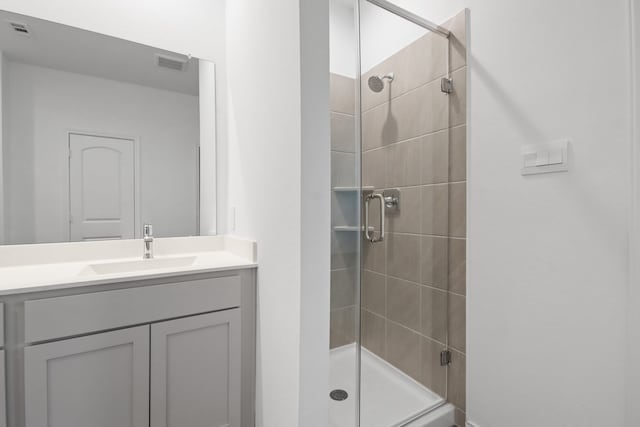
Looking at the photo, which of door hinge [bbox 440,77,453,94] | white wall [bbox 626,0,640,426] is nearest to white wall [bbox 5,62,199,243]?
door hinge [bbox 440,77,453,94]

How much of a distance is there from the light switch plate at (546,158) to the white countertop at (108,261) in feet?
4.11

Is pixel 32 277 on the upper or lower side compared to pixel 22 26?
lower

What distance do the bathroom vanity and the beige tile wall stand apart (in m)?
0.67

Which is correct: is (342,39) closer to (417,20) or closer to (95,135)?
(417,20)

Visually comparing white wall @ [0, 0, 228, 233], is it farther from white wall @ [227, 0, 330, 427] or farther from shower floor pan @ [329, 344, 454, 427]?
shower floor pan @ [329, 344, 454, 427]

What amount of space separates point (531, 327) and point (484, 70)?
1.18m

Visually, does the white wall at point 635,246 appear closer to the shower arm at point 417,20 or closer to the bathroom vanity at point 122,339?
the shower arm at point 417,20

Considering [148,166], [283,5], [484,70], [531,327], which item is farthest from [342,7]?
[531,327]

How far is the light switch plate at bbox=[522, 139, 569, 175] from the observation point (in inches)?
43.4

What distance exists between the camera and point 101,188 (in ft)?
4.83

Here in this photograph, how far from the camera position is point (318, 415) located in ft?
3.32

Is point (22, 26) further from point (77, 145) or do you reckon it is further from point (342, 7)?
point (342, 7)

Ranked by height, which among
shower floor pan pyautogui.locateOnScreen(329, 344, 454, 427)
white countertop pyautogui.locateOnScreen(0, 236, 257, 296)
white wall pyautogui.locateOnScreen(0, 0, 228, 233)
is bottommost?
shower floor pan pyautogui.locateOnScreen(329, 344, 454, 427)

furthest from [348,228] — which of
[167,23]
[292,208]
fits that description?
[167,23]
